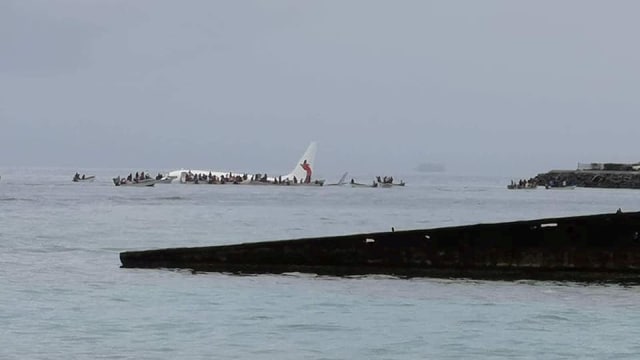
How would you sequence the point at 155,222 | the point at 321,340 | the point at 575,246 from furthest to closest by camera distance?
the point at 155,222, the point at 575,246, the point at 321,340

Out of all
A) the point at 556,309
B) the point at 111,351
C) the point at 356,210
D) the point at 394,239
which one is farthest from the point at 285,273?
the point at 356,210

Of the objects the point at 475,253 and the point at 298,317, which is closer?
the point at 298,317

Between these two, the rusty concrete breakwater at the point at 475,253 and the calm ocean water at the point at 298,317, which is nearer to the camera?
the calm ocean water at the point at 298,317

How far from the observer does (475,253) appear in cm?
3684

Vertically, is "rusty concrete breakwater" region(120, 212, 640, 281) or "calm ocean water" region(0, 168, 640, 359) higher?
"rusty concrete breakwater" region(120, 212, 640, 281)

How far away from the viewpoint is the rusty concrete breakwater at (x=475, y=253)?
3572 cm

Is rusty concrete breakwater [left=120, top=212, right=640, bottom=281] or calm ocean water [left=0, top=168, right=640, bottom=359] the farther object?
rusty concrete breakwater [left=120, top=212, right=640, bottom=281]

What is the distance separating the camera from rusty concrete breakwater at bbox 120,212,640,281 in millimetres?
35719

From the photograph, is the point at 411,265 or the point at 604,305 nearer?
the point at 604,305

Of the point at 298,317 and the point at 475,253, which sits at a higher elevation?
the point at 475,253

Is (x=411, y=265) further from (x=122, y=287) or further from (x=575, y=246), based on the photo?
(x=122, y=287)

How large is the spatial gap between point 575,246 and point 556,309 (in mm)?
4275

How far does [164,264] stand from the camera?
3966 cm

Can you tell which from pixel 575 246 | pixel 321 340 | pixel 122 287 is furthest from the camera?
pixel 122 287
